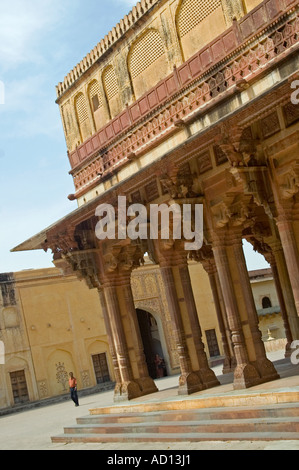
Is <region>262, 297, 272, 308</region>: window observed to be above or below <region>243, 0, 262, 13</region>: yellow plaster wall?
below

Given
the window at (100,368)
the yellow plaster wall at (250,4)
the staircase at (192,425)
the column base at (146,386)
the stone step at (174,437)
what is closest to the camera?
the stone step at (174,437)

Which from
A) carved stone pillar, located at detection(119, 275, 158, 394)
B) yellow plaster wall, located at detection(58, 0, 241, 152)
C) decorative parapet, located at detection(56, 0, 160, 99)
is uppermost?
decorative parapet, located at detection(56, 0, 160, 99)

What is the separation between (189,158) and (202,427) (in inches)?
155

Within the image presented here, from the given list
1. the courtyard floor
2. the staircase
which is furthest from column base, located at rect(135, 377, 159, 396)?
the staircase

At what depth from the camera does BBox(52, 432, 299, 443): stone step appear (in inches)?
325

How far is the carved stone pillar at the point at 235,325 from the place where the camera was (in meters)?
10.3

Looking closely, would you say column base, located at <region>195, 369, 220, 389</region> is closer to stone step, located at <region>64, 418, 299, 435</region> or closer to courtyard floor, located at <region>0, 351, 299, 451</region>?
courtyard floor, located at <region>0, 351, 299, 451</region>

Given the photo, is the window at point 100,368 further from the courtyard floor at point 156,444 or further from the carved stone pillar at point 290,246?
the carved stone pillar at point 290,246

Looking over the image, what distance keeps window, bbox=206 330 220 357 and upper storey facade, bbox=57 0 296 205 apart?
1809 centimetres

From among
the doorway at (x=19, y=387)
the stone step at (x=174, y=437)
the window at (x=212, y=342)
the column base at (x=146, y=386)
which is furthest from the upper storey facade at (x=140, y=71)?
the window at (x=212, y=342)

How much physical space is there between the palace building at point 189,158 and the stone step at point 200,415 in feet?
2.33

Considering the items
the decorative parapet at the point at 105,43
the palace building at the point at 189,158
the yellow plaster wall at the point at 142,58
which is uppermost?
the decorative parapet at the point at 105,43

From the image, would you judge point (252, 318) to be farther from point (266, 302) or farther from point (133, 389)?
point (266, 302)
